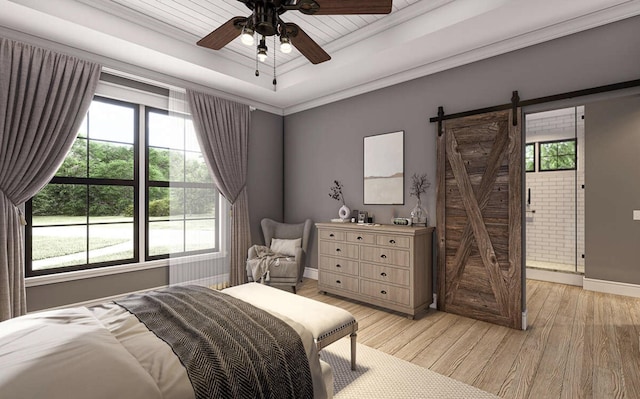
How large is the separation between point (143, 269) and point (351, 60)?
11.6ft

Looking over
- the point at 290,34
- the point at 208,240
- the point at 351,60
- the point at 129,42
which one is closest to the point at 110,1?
the point at 129,42

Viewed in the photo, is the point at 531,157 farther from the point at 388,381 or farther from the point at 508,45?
the point at 388,381

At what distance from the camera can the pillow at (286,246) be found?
4.44 metres

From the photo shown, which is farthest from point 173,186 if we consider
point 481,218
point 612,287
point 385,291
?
point 612,287

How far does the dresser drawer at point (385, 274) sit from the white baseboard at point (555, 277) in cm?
288

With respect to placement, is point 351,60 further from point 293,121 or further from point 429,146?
point 293,121

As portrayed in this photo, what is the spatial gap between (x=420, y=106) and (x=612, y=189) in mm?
2830

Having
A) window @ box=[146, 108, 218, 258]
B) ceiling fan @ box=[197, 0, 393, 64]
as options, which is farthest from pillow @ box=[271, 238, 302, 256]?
ceiling fan @ box=[197, 0, 393, 64]

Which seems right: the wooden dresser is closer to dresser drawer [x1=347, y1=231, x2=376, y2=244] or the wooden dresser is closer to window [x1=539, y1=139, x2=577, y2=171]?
dresser drawer [x1=347, y1=231, x2=376, y2=244]

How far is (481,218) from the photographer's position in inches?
128

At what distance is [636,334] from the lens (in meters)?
2.85

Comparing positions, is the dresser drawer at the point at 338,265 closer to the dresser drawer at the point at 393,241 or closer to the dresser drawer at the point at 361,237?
the dresser drawer at the point at 361,237

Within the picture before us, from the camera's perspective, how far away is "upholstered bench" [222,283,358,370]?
6.65ft

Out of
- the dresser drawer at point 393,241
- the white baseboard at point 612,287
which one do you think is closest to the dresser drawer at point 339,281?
the dresser drawer at point 393,241
